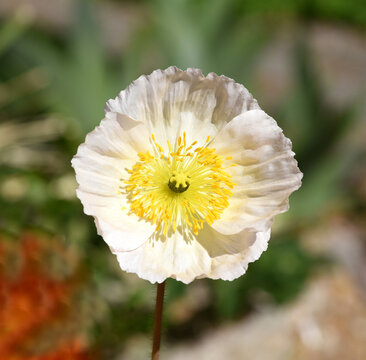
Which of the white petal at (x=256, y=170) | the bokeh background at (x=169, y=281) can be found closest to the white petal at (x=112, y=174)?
the white petal at (x=256, y=170)

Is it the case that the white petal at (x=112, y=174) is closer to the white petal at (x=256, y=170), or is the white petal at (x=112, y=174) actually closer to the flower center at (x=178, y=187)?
the flower center at (x=178, y=187)

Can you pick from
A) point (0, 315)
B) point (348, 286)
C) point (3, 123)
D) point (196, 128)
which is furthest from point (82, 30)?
point (196, 128)

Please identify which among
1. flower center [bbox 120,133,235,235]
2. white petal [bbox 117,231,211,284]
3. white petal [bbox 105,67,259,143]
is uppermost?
white petal [bbox 105,67,259,143]

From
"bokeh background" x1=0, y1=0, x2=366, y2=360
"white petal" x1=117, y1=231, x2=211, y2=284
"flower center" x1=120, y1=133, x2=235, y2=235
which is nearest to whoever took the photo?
"white petal" x1=117, y1=231, x2=211, y2=284

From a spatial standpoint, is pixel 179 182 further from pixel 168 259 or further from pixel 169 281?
pixel 169 281

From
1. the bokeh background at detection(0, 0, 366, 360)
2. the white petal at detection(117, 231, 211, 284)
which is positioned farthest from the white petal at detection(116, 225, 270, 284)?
the bokeh background at detection(0, 0, 366, 360)

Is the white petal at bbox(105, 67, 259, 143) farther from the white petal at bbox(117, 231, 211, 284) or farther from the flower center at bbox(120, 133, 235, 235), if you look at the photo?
the white petal at bbox(117, 231, 211, 284)
